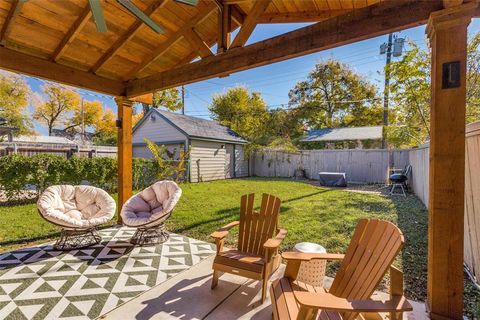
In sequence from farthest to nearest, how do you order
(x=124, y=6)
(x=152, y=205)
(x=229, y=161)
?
(x=229, y=161) → (x=152, y=205) → (x=124, y=6)

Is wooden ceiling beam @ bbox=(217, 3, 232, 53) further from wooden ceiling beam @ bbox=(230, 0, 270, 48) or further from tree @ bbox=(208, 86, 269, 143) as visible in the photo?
tree @ bbox=(208, 86, 269, 143)

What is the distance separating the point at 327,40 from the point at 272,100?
21345 millimetres

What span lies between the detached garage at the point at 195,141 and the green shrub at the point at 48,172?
13.7ft

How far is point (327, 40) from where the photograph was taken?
2.78 metres

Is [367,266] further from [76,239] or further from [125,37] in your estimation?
[76,239]

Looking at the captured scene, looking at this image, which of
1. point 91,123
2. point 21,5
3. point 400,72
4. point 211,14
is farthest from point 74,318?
point 91,123

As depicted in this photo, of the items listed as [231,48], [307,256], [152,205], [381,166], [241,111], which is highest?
[241,111]

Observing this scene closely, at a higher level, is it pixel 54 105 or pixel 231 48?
pixel 54 105

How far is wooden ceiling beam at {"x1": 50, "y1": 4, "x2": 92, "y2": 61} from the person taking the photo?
3293 mm

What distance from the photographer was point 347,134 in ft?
53.1

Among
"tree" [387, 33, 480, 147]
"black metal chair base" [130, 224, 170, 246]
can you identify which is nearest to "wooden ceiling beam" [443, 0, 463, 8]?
"black metal chair base" [130, 224, 170, 246]

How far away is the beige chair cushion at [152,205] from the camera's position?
4.13m

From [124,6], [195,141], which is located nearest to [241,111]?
[195,141]

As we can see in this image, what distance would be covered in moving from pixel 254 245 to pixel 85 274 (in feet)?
7.21
